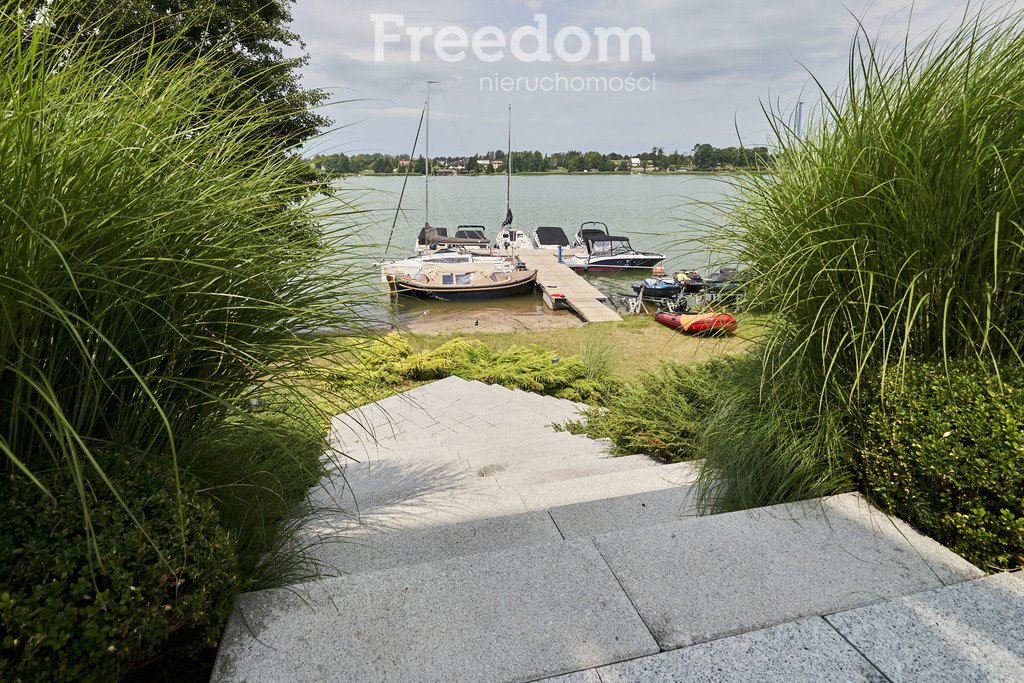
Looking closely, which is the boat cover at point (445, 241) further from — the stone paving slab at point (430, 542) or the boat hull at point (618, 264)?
the stone paving slab at point (430, 542)

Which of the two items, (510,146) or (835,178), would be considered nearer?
(835,178)

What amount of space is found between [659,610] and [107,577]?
3.92 feet

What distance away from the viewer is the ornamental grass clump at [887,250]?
183cm

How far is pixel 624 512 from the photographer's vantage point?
2.39 meters

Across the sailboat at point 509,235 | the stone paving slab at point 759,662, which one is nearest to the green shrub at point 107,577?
the stone paving slab at point 759,662

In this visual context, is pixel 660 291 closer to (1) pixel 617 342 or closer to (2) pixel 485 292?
(2) pixel 485 292

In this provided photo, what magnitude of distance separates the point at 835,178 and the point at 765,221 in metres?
0.34

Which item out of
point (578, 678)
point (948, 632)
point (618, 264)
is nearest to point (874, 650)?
point (948, 632)

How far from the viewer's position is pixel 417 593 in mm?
1461

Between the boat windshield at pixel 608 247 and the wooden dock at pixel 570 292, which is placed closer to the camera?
the wooden dock at pixel 570 292

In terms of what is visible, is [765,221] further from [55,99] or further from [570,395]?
[570,395]

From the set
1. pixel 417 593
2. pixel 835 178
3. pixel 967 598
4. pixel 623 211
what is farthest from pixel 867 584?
pixel 623 211

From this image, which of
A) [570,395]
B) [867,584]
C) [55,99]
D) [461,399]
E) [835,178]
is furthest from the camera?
[570,395]

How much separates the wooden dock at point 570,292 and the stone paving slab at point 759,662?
12.9 m
